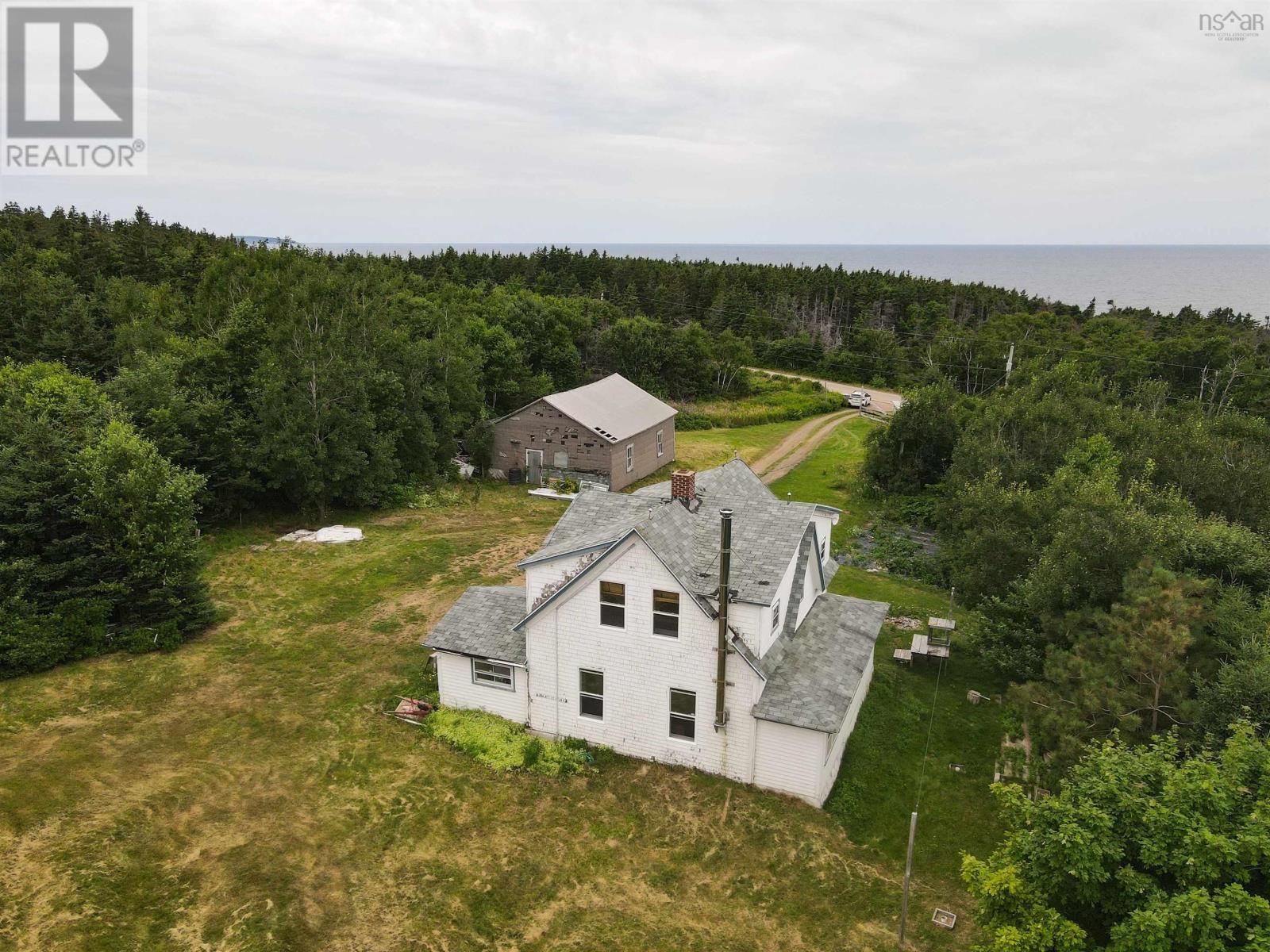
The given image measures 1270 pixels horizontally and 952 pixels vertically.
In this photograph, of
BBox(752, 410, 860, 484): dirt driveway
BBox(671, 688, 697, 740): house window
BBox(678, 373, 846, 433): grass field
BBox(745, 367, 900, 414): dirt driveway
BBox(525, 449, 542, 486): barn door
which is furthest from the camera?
BBox(745, 367, 900, 414): dirt driveway

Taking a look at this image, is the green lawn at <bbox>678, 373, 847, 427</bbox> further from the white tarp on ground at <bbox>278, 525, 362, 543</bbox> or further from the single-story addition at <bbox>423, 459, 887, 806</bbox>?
the single-story addition at <bbox>423, 459, 887, 806</bbox>

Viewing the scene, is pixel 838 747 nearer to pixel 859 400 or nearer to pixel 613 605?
pixel 613 605

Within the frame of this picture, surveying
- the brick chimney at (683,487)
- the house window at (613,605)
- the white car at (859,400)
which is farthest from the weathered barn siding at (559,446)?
the white car at (859,400)

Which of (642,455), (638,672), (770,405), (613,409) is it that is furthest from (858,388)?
(638,672)

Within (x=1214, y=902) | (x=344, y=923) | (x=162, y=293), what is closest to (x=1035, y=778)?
(x=1214, y=902)

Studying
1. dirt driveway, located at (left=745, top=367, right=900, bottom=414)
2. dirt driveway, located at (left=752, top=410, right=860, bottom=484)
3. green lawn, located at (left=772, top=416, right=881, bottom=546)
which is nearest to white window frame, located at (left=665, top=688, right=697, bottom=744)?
green lawn, located at (left=772, top=416, right=881, bottom=546)

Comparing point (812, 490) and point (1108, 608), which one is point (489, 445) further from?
point (1108, 608)

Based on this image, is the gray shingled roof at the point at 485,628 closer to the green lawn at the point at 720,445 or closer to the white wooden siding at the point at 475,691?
the white wooden siding at the point at 475,691
